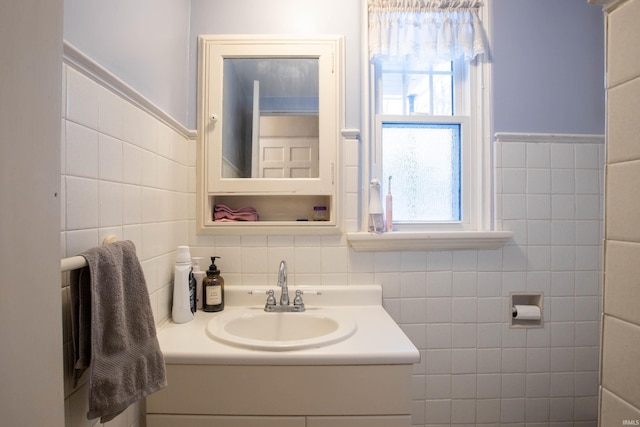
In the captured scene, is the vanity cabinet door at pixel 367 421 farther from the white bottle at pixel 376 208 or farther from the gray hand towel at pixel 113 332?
the white bottle at pixel 376 208

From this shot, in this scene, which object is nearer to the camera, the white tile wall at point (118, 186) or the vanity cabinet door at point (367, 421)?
the white tile wall at point (118, 186)

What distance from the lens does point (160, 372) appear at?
648 mm

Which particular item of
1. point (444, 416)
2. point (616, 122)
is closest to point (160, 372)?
point (616, 122)

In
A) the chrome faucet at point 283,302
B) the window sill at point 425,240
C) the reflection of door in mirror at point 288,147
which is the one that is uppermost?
the reflection of door in mirror at point 288,147

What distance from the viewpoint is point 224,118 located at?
3.83 feet

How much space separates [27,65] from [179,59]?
94cm

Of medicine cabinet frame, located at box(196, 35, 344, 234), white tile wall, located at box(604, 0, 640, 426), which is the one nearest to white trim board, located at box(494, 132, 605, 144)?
medicine cabinet frame, located at box(196, 35, 344, 234)

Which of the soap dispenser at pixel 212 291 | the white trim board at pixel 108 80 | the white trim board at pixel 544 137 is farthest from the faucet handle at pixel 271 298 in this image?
the white trim board at pixel 544 137

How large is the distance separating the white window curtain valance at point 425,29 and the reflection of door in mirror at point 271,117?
0.33 m

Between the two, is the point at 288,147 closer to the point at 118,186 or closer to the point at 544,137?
the point at 118,186

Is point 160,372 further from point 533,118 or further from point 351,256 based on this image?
point 533,118

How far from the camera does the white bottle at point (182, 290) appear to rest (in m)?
0.98

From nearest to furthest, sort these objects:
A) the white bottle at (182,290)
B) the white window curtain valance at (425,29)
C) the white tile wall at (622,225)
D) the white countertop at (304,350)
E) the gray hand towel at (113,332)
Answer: the white tile wall at (622,225)
the gray hand towel at (113,332)
the white countertop at (304,350)
the white bottle at (182,290)
the white window curtain valance at (425,29)

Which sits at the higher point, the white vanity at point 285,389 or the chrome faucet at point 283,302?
the chrome faucet at point 283,302
